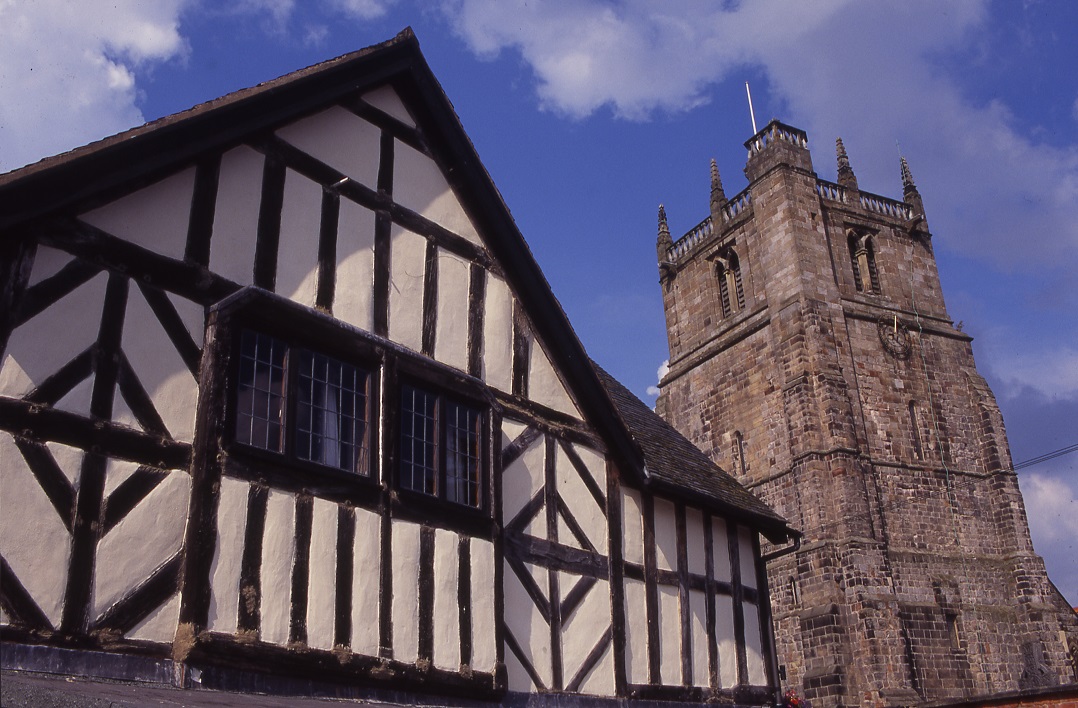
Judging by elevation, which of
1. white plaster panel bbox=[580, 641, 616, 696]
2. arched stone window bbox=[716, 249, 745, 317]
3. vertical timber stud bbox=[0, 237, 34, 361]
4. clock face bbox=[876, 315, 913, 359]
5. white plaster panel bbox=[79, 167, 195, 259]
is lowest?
white plaster panel bbox=[580, 641, 616, 696]

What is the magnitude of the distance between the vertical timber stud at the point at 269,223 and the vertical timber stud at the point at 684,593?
6.10m

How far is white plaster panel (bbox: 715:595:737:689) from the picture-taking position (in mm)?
12180

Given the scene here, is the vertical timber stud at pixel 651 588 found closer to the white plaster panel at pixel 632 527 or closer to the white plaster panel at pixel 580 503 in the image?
the white plaster panel at pixel 632 527

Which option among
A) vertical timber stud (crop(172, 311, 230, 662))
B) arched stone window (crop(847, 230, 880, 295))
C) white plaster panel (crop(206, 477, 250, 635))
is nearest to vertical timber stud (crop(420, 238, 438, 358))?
vertical timber stud (crop(172, 311, 230, 662))

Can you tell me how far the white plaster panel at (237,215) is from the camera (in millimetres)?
8070

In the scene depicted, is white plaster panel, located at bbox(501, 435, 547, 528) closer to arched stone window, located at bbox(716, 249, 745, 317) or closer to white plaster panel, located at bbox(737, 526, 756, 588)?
white plaster panel, located at bbox(737, 526, 756, 588)

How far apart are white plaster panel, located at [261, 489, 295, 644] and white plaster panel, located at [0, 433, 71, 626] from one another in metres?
1.48

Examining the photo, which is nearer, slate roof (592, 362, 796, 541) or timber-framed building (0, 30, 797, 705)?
timber-framed building (0, 30, 797, 705)

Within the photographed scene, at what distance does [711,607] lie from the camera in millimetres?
12266

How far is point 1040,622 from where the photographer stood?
93.6 ft

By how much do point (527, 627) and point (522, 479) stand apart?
148 centimetres

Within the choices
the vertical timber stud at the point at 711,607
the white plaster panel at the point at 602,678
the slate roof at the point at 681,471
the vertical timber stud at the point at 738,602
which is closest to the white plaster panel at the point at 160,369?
the white plaster panel at the point at 602,678

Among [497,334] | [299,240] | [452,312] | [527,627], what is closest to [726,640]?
[527,627]

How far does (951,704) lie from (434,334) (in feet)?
37.9
